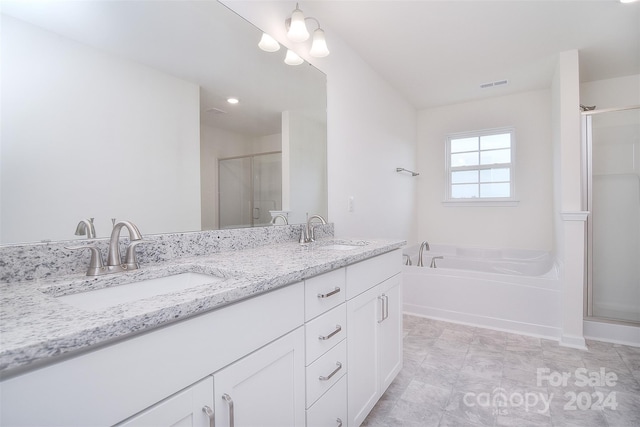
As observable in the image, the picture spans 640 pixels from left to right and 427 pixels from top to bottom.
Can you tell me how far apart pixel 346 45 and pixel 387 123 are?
38.6 inches

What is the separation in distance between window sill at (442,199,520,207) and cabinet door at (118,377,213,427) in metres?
3.85

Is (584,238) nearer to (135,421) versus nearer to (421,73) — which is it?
(421,73)

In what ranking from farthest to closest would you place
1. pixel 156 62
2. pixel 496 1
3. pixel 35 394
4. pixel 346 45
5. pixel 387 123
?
pixel 387 123 → pixel 346 45 → pixel 496 1 → pixel 156 62 → pixel 35 394

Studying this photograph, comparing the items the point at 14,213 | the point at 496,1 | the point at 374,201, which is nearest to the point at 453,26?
the point at 496,1

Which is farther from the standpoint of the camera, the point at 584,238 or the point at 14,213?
the point at 584,238

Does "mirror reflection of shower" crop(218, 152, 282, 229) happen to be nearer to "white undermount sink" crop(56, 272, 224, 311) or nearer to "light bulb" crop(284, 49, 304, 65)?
"white undermount sink" crop(56, 272, 224, 311)

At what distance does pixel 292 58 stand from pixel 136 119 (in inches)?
43.7

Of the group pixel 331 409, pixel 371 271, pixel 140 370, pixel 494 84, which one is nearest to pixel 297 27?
pixel 371 271

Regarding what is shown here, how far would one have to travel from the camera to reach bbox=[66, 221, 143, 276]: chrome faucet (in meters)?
0.92

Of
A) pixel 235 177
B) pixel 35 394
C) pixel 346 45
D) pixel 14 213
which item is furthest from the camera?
pixel 346 45

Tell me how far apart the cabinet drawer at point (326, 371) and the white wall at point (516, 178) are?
10.5ft

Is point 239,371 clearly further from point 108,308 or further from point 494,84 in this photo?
point 494,84

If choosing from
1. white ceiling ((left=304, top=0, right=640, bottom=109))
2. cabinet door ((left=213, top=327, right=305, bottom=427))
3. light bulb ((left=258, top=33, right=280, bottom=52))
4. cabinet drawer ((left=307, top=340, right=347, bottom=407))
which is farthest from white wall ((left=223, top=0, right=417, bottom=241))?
cabinet door ((left=213, top=327, right=305, bottom=427))

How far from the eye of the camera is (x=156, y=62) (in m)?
1.20
